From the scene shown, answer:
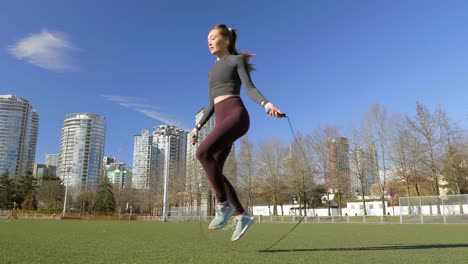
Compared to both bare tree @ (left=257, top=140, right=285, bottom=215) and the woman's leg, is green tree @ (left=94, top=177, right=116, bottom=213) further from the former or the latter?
the woman's leg

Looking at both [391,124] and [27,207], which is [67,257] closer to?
[391,124]

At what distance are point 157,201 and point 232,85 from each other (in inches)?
3047

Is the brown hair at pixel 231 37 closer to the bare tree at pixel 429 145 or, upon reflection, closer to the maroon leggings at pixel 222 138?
the maroon leggings at pixel 222 138

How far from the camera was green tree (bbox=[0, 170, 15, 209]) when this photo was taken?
7162cm

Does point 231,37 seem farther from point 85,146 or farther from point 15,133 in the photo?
point 85,146

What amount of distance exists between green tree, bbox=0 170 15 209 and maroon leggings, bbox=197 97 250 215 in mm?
82998

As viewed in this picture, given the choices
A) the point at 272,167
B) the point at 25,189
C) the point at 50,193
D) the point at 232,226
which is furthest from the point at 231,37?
the point at 25,189

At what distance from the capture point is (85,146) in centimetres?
10862

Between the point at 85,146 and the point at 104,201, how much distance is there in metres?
37.5

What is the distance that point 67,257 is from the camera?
14.1 feet

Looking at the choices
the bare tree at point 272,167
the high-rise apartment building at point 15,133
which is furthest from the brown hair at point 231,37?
the high-rise apartment building at point 15,133

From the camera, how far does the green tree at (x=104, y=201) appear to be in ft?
254

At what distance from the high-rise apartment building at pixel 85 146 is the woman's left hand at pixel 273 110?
11209 centimetres

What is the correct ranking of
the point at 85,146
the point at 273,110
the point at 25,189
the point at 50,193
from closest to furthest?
the point at 273,110 < the point at 50,193 < the point at 25,189 < the point at 85,146
